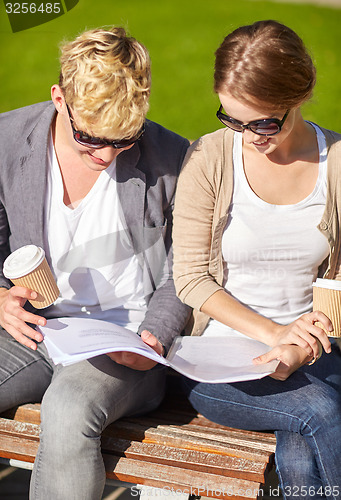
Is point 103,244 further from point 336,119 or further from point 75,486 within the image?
point 336,119

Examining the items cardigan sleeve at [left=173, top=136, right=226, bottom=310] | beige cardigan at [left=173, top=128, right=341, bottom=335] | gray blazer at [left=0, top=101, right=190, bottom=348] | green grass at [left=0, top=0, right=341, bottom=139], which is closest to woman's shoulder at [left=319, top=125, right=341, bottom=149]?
beige cardigan at [left=173, top=128, right=341, bottom=335]

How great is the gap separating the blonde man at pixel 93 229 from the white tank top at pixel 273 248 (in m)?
0.27

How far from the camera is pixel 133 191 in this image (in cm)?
263

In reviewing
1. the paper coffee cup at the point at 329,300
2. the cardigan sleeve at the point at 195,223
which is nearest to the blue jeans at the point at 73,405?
the cardigan sleeve at the point at 195,223

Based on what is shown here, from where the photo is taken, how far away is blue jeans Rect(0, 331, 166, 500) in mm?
2195

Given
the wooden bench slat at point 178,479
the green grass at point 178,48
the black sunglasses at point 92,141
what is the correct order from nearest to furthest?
the wooden bench slat at point 178,479 → the black sunglasses at point 92,141 → the green grass at point 178,48

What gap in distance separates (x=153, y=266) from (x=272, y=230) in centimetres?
50

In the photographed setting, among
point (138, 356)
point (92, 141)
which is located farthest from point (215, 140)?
point (138, 356)

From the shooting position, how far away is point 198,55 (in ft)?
25.2

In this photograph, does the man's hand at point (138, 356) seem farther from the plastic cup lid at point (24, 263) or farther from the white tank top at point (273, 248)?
the plastic cup lid at point (24, 263)

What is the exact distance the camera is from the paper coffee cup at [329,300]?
2.25m

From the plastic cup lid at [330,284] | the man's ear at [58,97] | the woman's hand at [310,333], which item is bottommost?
the woman's hand at [310,333]

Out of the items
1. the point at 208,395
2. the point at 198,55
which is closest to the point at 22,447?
the point at 208,395

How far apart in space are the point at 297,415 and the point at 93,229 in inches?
40.2
